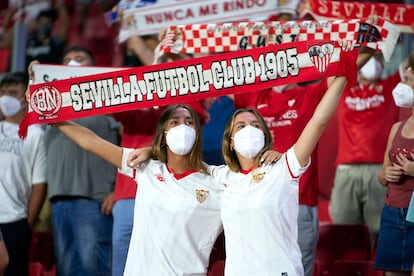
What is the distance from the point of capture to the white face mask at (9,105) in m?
6.49

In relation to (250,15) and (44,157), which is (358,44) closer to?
(250,15)

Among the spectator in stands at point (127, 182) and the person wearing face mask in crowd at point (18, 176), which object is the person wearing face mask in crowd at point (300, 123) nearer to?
the spectator in stands at point (127, 182)

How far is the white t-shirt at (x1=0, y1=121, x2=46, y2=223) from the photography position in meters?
6.37

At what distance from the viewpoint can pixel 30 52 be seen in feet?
32.1

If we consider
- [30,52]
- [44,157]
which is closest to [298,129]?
[44,157]

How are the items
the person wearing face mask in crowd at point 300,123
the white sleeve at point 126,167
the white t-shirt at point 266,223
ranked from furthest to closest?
the person wearing face mask in crowd at point 300,123, the white sleeve at point 126,167, the white t-shirt at point 266,223

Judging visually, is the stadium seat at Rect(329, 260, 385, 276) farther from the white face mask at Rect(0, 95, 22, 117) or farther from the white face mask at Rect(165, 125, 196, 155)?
the white face mask at Rect(0, 95, 22, 117)

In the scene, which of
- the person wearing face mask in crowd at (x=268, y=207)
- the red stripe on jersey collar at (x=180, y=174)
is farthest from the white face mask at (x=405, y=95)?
the red stripe on jersey collar at (x=180, y=174)

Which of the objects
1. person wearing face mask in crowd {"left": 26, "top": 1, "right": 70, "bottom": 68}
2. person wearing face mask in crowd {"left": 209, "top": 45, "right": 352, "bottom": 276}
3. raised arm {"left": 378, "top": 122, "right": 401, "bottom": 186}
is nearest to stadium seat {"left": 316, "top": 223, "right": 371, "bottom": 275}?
raised arm {"left": 378, "top": 122, "right": 401, "bottom": 186}

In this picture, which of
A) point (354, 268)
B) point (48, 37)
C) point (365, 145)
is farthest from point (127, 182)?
point (48, 37)

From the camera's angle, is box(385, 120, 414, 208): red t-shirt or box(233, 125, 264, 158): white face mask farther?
box(385, 120, 414, 208): red t-shirt

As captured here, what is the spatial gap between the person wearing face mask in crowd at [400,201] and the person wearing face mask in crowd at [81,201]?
2.17 metres

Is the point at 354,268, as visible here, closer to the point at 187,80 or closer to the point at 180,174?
the point at 180,174

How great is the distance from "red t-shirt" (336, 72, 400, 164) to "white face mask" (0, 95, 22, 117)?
105 inches
